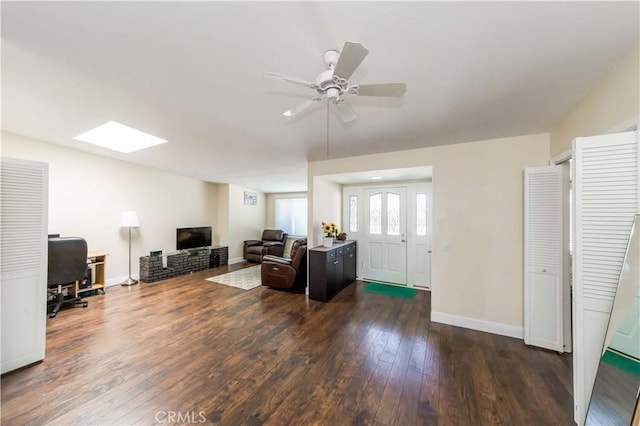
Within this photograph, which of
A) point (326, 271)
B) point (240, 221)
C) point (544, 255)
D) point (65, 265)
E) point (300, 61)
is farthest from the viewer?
point (240, 221)

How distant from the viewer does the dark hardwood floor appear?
170 centimetres

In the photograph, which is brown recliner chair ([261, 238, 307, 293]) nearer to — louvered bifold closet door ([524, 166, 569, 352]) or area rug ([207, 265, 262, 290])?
area rug ([207, 265, 262, 290])

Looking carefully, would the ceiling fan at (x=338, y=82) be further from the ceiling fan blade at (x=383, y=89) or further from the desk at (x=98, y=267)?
the desk at (x=98, y=267)

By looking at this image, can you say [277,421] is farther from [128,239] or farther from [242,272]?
[128,239]

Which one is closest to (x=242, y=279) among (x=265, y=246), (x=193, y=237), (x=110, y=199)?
(x=265, y=246)

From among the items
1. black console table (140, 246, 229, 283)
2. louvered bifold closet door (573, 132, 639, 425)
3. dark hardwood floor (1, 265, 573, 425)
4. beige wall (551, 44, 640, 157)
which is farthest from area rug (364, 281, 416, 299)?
black console table (140, 246, 229, 283)

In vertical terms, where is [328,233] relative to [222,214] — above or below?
below

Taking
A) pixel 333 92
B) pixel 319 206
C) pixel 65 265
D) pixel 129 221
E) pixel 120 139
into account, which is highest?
pixel 120 139

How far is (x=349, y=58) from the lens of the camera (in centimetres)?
122

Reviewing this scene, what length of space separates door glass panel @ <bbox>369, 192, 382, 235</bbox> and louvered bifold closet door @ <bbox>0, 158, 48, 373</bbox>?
481 cm

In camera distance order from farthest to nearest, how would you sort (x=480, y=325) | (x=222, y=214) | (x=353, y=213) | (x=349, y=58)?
1. (x=222, y=214)
2. (x=353, y=213)
3. (x=480, y=325)
4. (x=349, y=58)

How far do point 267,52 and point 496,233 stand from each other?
3.27 meters

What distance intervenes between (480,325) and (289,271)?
9.94 ft

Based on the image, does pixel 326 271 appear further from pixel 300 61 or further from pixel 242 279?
pixel 300 61
